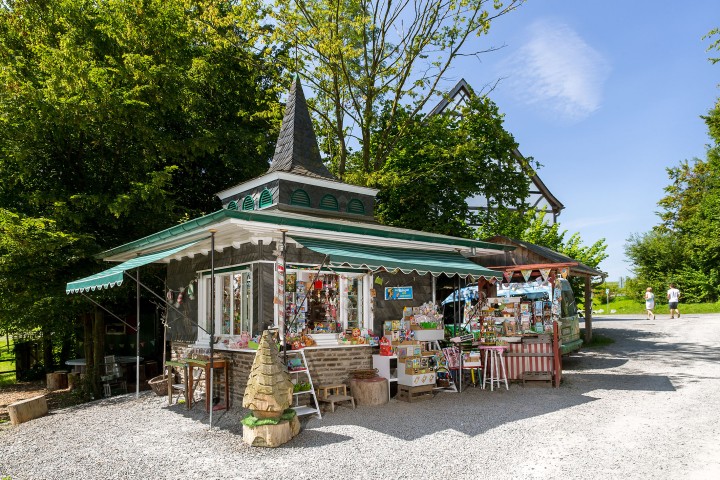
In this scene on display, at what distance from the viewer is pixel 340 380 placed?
9.05 meters

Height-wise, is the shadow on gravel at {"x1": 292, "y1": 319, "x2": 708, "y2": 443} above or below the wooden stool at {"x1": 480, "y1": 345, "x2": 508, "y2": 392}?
below

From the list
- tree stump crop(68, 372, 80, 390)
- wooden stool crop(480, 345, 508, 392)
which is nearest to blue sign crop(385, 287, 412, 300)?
wooden stool crop(480, 345, 508, 392)

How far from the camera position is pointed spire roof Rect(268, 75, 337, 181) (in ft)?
40.4

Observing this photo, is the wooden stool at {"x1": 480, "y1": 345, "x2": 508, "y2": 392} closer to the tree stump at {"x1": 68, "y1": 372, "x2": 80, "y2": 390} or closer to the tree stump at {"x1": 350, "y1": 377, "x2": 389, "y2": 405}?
the tree stump at {"x1": 350, "y1": 377, "x2": 389, "y2": 405}

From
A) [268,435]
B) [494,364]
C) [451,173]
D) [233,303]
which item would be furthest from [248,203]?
[451,173]

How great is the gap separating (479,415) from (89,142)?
39.1 feet

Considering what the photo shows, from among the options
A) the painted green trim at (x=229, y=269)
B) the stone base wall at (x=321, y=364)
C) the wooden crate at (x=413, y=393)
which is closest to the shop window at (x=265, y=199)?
the painted green trim at (x=229, y=269)

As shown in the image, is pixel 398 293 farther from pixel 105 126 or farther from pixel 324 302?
pixel 105 126

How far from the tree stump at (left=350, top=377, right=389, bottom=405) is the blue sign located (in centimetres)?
194

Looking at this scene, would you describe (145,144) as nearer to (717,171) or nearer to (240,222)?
(240,222)

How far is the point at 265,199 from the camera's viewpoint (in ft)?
39.0

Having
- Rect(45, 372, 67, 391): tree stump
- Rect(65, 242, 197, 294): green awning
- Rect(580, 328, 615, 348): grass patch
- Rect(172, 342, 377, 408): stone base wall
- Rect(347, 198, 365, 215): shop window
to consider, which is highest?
Rect(347, 198, 365, 215): shop window

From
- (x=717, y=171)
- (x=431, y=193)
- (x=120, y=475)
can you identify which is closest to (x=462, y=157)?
(x=431, y=193)

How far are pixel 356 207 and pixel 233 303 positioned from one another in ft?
14.5
